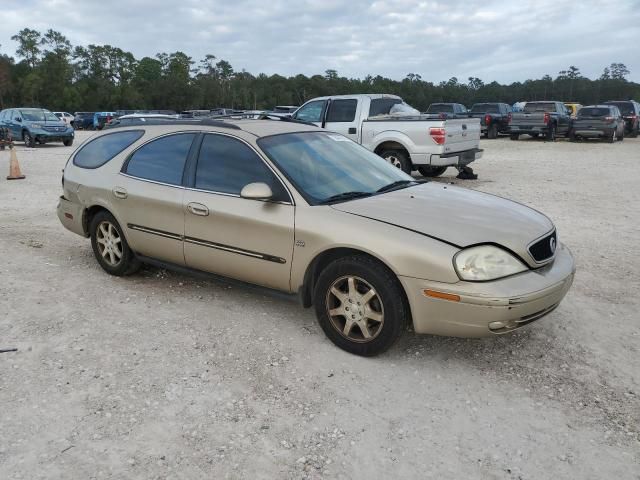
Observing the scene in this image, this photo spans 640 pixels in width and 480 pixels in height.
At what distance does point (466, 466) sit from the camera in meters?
2.57

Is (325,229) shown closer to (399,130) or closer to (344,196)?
(344,196)

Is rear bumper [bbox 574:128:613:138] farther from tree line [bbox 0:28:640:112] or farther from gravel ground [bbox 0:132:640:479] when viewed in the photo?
tree line [bbox 0:28:640:112]

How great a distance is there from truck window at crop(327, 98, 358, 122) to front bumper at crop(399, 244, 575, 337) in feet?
28.6

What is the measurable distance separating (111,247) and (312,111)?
7.66 m

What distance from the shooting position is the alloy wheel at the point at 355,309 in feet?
11.4

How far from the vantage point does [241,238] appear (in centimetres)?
407

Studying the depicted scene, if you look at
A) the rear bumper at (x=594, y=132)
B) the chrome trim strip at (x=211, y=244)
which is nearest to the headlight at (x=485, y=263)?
the chrome trim strip at (x=211, y=244)

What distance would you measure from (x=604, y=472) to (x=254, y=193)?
2635mm

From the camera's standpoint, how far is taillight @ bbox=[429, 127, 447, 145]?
1030 centimetres

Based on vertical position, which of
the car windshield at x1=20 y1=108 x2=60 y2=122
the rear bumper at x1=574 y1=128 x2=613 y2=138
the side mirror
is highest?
the car windshield at x1=20 y1=108 x2=60 y2=122

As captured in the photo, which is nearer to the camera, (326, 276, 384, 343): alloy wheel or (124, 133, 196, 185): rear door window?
(326, 276, 384, 343): alloy wheel

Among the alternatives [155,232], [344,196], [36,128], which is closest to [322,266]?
[344,196]

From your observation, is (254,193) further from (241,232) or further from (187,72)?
(187,72)

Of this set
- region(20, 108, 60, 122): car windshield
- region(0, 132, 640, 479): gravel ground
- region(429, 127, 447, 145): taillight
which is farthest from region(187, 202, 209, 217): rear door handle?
region(20, 108, 60, 122): car windshield
